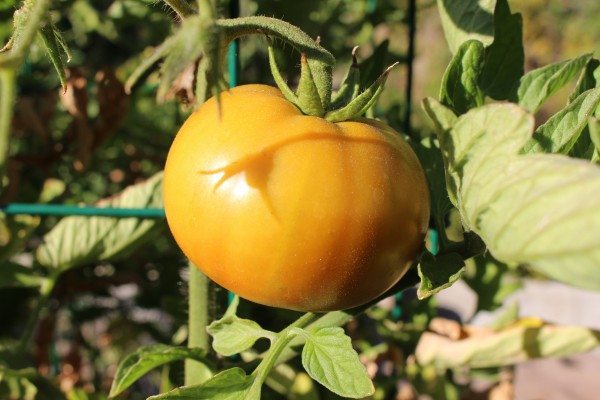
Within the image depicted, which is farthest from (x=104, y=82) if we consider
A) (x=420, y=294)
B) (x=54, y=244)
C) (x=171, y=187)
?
(x=420, y=294)

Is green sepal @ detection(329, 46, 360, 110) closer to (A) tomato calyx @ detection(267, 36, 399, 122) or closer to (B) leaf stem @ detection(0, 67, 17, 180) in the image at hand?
(A) tomato calyx @ detection(267, 36, 399, 122)

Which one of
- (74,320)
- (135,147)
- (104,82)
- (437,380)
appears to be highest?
(104,82)

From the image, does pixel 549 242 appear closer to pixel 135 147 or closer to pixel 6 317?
pixel 135 147

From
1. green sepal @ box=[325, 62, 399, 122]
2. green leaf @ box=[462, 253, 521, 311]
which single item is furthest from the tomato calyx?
green leaf @ box=[462, 253, 521, 311]

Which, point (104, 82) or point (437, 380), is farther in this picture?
point (104, 82)

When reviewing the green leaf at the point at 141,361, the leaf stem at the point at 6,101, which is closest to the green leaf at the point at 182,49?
the leaf stem at the point at 6,101

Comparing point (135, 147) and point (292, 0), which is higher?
point (292, 0)

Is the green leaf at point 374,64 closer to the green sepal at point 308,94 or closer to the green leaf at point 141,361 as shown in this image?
the green sepal at point 308,94
